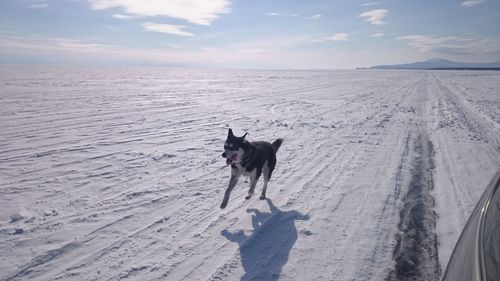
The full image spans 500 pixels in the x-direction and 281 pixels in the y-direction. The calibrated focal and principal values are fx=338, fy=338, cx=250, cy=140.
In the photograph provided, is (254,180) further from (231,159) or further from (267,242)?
(267,242)

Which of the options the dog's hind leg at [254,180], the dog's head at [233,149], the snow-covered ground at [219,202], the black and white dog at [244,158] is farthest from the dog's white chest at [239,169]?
the snow-covered ground at [219,202]

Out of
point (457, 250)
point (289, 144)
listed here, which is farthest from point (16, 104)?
point (457, 250)

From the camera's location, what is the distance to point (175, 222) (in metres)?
4.88

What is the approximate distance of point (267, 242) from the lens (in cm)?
444

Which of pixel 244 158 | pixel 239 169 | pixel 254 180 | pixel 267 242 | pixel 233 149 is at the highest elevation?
pixel 233 149

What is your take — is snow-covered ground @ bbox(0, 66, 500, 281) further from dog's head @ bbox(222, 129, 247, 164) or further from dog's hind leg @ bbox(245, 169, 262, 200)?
dog's head @ bbox(222, 129, 247, 164)

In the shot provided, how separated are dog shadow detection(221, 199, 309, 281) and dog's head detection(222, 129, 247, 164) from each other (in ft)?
2.91

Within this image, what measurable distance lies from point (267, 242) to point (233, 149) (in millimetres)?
1566

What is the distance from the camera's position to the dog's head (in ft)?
17.4

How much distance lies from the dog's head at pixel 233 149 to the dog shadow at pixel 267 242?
0.89m

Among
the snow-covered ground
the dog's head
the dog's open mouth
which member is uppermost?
the dog's head

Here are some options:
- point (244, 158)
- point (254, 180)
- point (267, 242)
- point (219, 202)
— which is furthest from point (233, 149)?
point (267, 242)

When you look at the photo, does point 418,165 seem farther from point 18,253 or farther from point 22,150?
point 22,150

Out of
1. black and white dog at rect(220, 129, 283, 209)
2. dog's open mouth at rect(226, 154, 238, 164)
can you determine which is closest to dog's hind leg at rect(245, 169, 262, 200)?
black and white dog at rect(220, 129, 283, 209)
